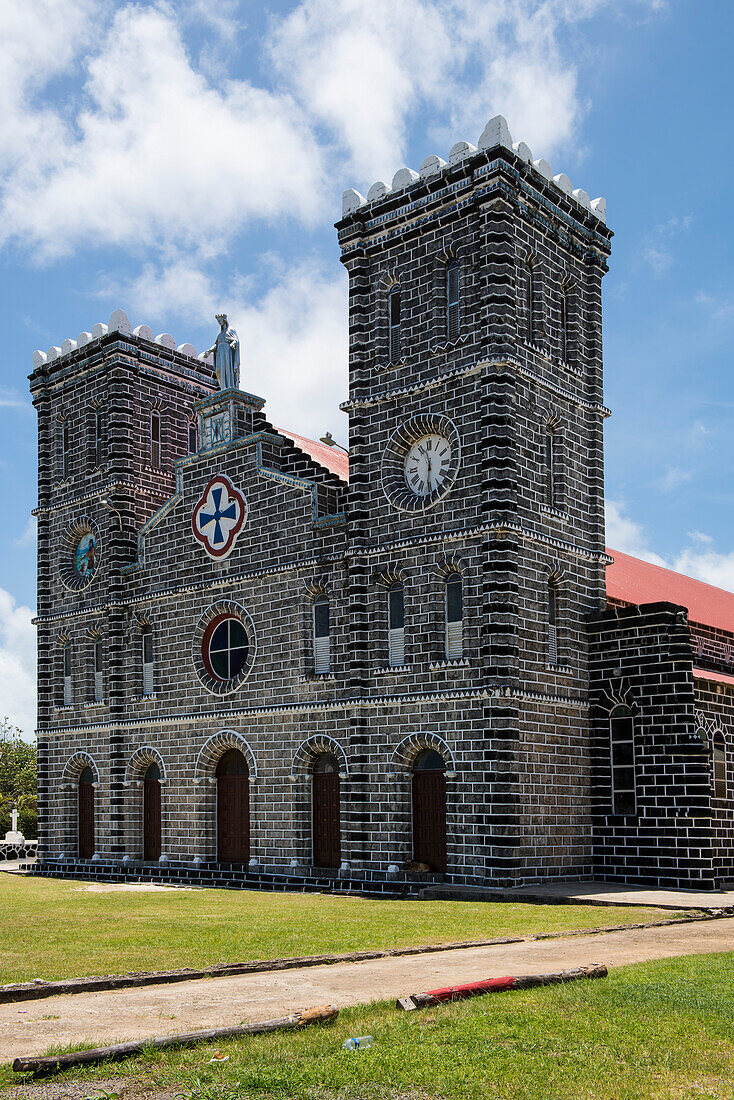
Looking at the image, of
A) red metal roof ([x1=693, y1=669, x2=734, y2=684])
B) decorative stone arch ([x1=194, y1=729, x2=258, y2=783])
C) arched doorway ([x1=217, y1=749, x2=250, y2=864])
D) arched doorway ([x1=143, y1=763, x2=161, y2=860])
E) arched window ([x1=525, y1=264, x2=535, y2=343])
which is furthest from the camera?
arched doorway ([x1=143, y1=763, x2=161, y2=860])

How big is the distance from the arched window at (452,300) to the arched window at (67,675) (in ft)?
61.8

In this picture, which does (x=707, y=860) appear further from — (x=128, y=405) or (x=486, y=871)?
(x=128, y=405)

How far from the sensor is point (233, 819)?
109ft

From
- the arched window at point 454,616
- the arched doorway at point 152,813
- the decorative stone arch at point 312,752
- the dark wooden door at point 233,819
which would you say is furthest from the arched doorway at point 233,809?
the arched window at point 454,616

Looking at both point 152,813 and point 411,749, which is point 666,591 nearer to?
point 411,749

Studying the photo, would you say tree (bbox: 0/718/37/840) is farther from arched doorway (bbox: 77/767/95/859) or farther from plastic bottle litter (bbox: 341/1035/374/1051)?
plastic bottle litter (bbox: 341/1035/374/1051)

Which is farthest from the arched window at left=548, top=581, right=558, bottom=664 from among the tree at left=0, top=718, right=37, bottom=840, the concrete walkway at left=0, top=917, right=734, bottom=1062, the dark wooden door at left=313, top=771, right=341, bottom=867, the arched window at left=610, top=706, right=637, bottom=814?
the tree at left=0, top=718, right=37, bottom=840

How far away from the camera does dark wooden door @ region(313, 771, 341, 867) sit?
30109mm

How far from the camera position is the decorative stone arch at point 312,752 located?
96.9ft

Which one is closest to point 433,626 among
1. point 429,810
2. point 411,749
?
point 411,749

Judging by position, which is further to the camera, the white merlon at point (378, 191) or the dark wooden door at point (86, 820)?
the dark wooden door at point (86, 820)

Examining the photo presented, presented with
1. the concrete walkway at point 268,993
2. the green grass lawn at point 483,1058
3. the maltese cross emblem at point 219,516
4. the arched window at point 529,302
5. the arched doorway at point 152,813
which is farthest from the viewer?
the arched doorway at point 152,813

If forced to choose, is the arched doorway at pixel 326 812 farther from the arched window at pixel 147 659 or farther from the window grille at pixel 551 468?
the window grille at pixel 551 468

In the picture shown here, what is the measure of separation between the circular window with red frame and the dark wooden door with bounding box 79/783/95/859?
7.74m
